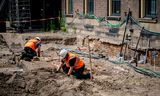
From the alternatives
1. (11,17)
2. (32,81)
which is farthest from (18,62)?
(11,17)

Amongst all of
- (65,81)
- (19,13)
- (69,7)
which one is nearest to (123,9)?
(65,81)

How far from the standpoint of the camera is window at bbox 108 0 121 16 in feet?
56.7

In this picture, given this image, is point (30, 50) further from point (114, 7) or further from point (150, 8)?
point (150, 8)

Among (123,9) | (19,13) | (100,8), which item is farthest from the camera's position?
(19,13)

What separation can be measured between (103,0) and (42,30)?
7600mm

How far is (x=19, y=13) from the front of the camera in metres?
23.8

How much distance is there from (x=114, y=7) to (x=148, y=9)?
2.94m

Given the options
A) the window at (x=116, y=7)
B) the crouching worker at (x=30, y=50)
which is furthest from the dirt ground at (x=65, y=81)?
the window at (x=116, y=7)

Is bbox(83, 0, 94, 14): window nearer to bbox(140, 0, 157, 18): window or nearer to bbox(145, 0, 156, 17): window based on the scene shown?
bbox(140, 0, 157, 18): window

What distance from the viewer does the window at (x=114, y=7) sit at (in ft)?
56.7

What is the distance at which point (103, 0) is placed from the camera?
1830 centimetres

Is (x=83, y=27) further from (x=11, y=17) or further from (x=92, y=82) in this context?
(x=92, y=82)

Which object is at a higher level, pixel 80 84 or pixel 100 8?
pixel 100 8

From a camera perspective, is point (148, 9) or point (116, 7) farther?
point (116, 7)
